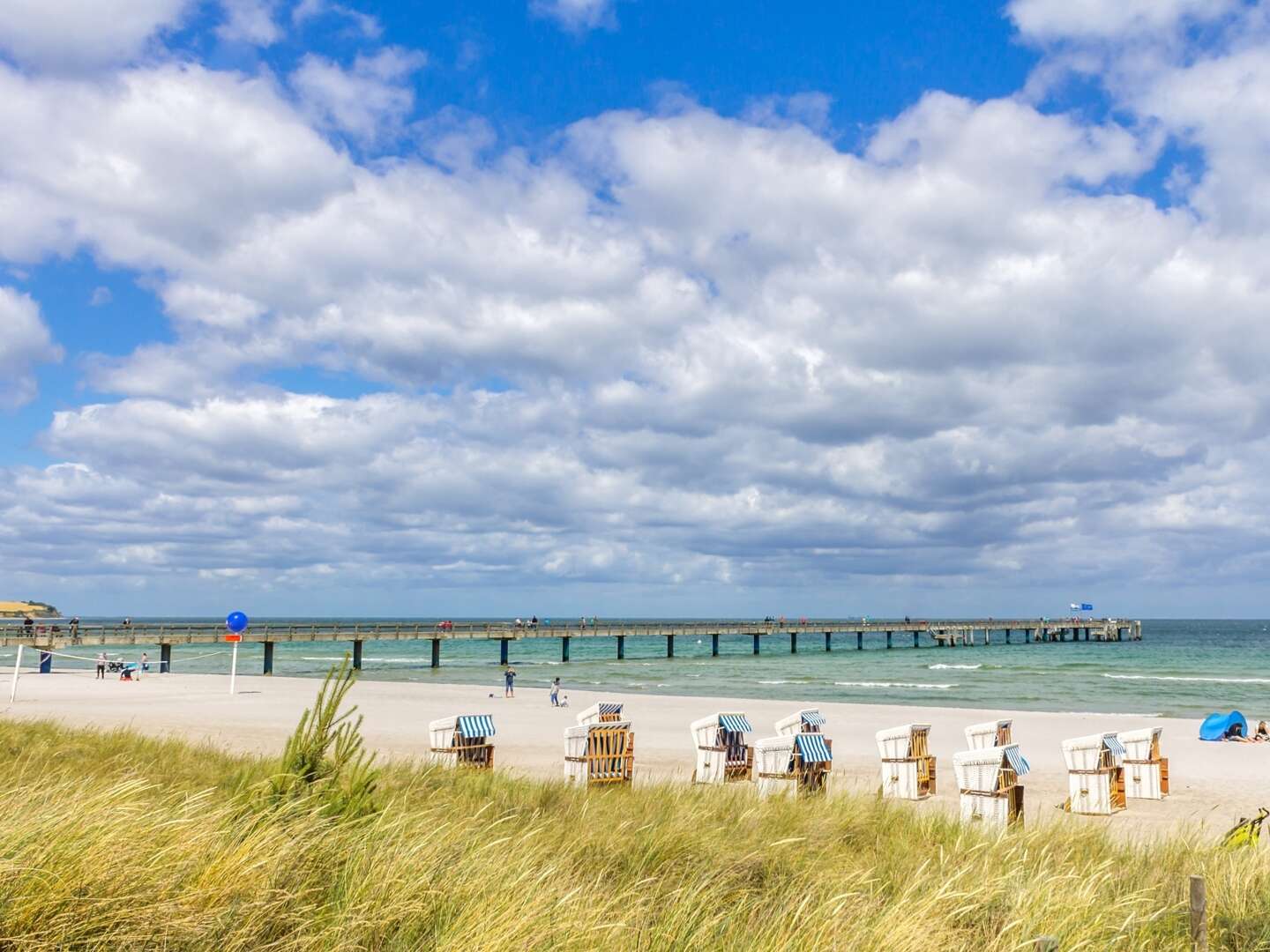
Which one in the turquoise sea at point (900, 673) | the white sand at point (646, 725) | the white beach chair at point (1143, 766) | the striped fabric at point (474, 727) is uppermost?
the striped fabric at point (474, 727)

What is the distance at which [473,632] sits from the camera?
61.2 meters

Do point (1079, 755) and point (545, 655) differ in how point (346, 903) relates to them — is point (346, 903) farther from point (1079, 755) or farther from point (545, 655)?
point (545, 655)

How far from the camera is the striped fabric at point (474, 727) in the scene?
14242 mm

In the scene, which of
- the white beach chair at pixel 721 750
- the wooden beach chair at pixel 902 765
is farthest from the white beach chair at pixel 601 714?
the wooden beach chair at pixel 902 765

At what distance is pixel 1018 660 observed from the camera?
7238 centimetres

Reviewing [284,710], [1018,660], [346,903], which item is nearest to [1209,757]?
[346,903]

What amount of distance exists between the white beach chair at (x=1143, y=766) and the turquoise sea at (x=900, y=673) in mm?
19675

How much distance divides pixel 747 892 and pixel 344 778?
3.02m

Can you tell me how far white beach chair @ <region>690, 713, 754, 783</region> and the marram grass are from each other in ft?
19.6

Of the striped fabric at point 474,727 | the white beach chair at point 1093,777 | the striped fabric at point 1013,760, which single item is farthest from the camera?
the striped fabric at point 474,727

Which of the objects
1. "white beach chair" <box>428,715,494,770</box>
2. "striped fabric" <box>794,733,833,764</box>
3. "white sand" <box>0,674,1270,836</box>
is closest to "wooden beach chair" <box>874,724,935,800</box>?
"white sand" <box>0,674,1270,836</box>

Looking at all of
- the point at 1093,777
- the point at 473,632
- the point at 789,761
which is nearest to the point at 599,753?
the point at 789,761

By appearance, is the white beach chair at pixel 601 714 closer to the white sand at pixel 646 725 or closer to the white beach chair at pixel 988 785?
the white sand at pixel 646 725

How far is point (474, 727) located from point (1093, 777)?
8672 mm
